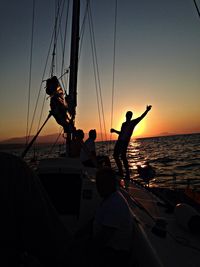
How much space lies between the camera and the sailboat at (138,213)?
309cm

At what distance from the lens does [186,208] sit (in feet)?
15.6

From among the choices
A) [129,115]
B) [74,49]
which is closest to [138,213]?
[129,115]

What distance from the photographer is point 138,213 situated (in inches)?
181

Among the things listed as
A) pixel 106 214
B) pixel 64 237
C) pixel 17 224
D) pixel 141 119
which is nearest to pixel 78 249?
pixel 64 237

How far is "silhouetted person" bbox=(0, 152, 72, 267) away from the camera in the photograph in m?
1.15

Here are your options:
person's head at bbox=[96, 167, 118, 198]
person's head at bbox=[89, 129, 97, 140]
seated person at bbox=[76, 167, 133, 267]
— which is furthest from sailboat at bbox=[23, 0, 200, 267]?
person's head at bbox=[89, 129, 97, 140]

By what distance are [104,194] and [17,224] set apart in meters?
1.76

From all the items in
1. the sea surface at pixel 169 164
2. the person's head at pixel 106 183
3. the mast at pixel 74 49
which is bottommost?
the sea surface at pixel 169 164

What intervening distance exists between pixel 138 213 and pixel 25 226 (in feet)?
12.2

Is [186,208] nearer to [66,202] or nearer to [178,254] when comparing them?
[178,254]

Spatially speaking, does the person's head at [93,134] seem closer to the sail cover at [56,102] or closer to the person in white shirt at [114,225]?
the sail cover at [56,102]

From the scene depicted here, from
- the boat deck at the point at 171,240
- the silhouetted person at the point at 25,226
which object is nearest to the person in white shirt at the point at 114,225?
the boat deck at the point at 171,240

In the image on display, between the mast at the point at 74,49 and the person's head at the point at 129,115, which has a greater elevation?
the mast at the point at 74,49

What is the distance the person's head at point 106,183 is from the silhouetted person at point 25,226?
1670 millimetres
